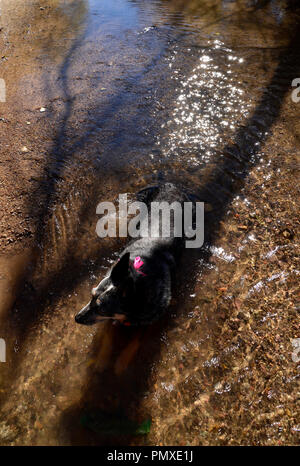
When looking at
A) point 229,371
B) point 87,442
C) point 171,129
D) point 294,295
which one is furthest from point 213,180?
point 87,442

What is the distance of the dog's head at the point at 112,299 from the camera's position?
3.00m

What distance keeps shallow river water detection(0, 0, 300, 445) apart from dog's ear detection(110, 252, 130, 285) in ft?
2.87

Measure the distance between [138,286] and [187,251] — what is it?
1234 mm

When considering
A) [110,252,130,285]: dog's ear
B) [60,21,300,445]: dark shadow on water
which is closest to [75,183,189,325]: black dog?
[110,252,130,285]: dog's ear

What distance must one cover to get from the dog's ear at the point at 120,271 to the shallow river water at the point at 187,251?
0.87 m

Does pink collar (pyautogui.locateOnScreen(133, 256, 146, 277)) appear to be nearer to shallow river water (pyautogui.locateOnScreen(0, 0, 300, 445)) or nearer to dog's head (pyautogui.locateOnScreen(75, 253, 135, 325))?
dog's head (pyautogui.locateOnScreen(75, 253, 135, 325))

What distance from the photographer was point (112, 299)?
308 cm

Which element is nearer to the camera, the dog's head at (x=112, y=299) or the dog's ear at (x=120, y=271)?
the dog's ear at (x=120, y=271)

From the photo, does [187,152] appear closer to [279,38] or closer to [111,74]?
[111,74]

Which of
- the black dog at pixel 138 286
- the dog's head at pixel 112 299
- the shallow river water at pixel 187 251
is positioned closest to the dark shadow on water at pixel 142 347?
the shallow river water at pixel 187 251

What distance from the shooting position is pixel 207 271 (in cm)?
395

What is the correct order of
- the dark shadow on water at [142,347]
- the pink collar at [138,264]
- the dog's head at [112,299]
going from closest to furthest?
1. the dark shadow on water at [142,347]
2. the dog's head at [112,299]
3. the pink collar at [138,264]

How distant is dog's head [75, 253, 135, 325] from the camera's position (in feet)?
9.86

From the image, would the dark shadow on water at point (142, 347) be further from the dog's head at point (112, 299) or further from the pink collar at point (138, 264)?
the pink collar at point (138, 264)
